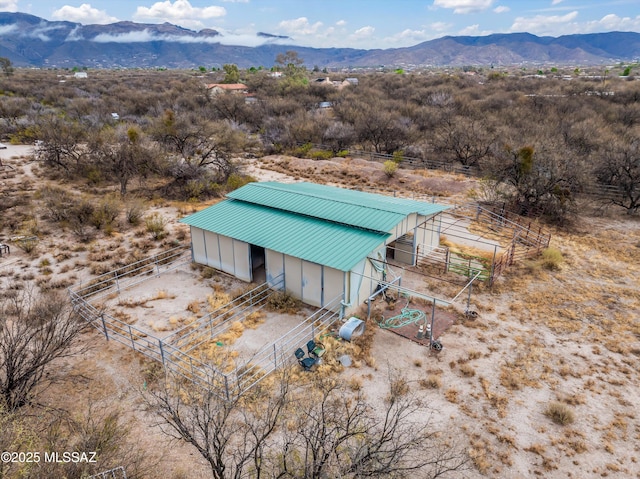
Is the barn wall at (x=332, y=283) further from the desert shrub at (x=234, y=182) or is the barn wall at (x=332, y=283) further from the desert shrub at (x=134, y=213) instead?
the desert shrub at (x=234, y=182)

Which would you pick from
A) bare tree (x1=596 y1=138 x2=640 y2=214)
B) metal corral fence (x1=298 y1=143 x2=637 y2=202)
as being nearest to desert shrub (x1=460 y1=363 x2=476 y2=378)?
metal corral fence (x1=298 y1=143 x2=637 y2=202)

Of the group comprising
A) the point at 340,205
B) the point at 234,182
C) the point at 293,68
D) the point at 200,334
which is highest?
the point at 293,68

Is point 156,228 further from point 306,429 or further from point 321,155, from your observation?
point 321,155

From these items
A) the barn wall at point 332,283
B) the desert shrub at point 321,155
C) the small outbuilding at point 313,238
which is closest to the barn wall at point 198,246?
the small outbuilding at point 313,238

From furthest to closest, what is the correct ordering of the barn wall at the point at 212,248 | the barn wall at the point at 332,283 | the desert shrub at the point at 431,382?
the barn wall at the point at 212,248 < the barn wall at the point at 332,283 < the desert shrub at the point at 431,382

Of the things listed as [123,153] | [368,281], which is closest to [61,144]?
[123,153]

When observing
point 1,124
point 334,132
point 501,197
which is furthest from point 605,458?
point 1,124
